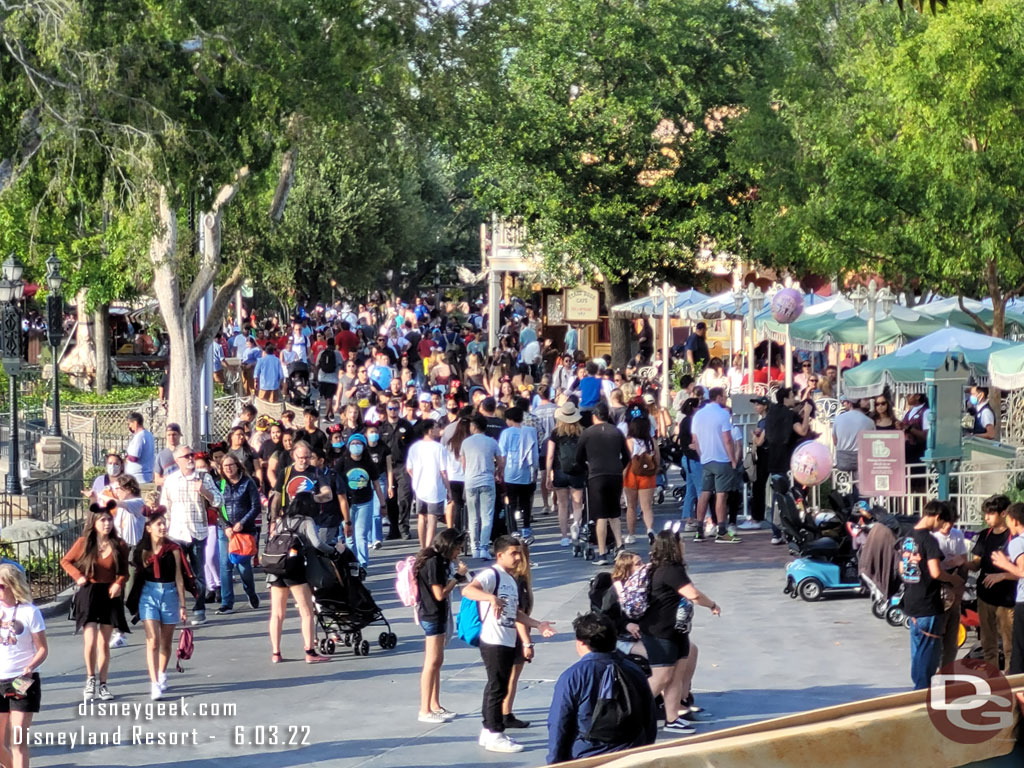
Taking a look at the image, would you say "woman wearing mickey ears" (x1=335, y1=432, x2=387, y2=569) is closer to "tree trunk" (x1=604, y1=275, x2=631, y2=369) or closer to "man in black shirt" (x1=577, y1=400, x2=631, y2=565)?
"man in black shirt" (x1=577, y1=400, x2=631, y2=565)

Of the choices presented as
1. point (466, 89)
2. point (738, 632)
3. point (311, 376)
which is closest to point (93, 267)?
point (311, 376)

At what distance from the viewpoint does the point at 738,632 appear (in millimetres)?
12500

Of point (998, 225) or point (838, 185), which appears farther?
point (838, 185)

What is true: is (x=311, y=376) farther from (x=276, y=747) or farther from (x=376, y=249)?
(x=276, y=747)

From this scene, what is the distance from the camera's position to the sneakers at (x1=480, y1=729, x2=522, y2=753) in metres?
9.26

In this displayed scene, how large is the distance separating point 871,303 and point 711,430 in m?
5.71

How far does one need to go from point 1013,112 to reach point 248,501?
558 inches

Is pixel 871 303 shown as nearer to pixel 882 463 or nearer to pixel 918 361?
pixel 918 361

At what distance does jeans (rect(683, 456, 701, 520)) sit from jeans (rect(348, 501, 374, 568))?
375 centimetres

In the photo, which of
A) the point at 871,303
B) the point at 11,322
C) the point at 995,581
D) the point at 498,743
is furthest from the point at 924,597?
the point at 11,322

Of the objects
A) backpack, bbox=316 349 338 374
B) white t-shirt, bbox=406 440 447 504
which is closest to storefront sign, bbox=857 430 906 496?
white t-shirt, bbox=406 440 447 504

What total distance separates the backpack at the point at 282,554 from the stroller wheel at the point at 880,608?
4.96 m

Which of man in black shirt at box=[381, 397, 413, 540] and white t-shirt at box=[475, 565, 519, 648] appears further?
man in black shirt at box=[381, 397, 413, 540]

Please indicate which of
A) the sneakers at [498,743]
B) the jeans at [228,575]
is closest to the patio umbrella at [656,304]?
the jeans at [228,575]
